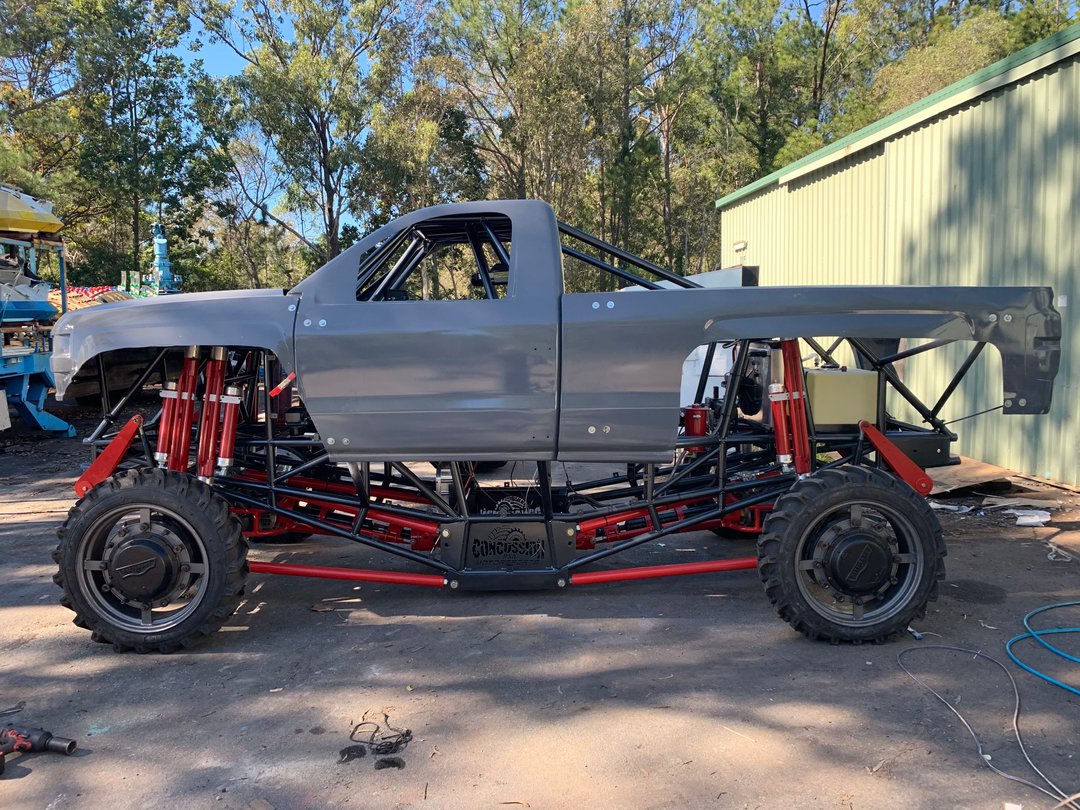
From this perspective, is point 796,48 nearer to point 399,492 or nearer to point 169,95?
point 169,95

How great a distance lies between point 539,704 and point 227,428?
2.37m

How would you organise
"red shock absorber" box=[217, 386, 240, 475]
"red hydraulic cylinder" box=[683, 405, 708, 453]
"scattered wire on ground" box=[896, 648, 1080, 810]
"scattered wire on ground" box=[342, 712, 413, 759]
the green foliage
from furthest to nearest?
1. the green foliage
2. "red hydraulic cylinder" box=[683, 405, 708, 453]
3. "red shock absorber" box=[217, 386, 240, 475]
4. "scattered wire on ground" box=[342, 712, 413, 759]
5. "scattered wire on ground" box=[896, 648, 1080, 810]

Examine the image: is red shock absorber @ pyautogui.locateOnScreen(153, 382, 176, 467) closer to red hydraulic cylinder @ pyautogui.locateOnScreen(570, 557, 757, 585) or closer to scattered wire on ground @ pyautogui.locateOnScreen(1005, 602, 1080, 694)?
red hydraulic cylinder @ pyautogui.locateOnScreen(570, 557, 757, 585)

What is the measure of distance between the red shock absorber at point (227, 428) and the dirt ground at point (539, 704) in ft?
3.30

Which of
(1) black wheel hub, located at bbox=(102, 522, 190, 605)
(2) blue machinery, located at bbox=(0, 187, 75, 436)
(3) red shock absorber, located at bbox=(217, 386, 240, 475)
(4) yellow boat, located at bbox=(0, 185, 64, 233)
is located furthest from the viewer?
(4) yellow boat, located at bbox=(0, 185, 64, 233)

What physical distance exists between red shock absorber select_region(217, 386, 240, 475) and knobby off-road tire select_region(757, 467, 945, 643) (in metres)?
3.04

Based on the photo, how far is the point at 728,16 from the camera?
3438cm

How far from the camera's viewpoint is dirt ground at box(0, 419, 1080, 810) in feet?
10.5

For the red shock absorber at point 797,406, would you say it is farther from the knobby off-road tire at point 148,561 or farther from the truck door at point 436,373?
the knobby off-road tire at point 148,561

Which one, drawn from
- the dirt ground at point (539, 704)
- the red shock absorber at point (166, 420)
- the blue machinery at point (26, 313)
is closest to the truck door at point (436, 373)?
the red shock absorber at point (166, 420)

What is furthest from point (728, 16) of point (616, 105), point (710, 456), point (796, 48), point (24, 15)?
point (710, 456)

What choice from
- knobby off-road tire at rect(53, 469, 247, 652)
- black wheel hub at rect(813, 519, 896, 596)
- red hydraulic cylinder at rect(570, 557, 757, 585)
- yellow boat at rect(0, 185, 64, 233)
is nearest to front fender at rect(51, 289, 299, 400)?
knobby off-road tire at rect(53, 469, 247, 652)

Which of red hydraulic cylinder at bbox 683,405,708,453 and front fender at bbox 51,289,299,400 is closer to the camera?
front fender at bbox 51,289,299,400

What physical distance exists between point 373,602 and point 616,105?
29781mm
